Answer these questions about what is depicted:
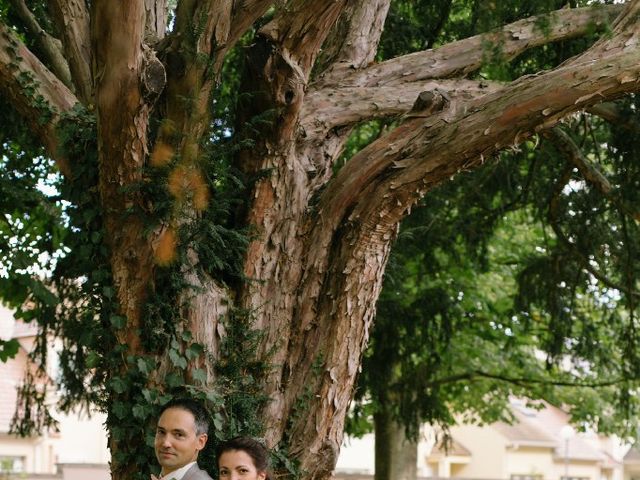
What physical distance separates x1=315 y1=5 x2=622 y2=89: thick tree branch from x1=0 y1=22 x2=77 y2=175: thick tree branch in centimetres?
186

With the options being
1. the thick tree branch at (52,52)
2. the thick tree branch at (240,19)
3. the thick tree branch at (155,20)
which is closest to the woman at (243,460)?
the thick tree branch at (240,19)

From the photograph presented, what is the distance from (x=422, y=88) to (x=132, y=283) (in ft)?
8.62

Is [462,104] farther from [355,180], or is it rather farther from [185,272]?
[185,272]

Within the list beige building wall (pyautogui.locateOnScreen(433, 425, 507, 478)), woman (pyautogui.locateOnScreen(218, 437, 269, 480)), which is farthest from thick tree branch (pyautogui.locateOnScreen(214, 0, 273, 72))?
beige building wall (pyautogui.locateOnScreen(433, 425, 507, 478))

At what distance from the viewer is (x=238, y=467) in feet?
18.6

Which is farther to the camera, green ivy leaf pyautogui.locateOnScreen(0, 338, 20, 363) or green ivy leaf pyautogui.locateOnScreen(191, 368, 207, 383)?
green ivy leaf pyautogui.locateOnScreen(0, 338, 20, 363)

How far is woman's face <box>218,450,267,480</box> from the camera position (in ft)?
18.5

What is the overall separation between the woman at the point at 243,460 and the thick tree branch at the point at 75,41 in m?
3.01

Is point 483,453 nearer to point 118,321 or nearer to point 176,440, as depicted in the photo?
point 118,321

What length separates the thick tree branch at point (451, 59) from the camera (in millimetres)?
7746

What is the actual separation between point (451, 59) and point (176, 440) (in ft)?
11.7

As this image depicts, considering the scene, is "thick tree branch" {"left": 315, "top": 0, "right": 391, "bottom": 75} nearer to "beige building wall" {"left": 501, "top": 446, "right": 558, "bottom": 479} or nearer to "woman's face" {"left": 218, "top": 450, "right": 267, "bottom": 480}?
"woman's face" {"left": 218, "top": 450, "right": 267, "bottom": 480}

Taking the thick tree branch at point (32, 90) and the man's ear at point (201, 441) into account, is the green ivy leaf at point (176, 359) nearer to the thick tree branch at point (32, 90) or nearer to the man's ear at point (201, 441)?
the man's ear at point (201, 441)

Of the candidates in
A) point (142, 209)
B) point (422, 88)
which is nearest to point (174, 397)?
point (142, 209)
